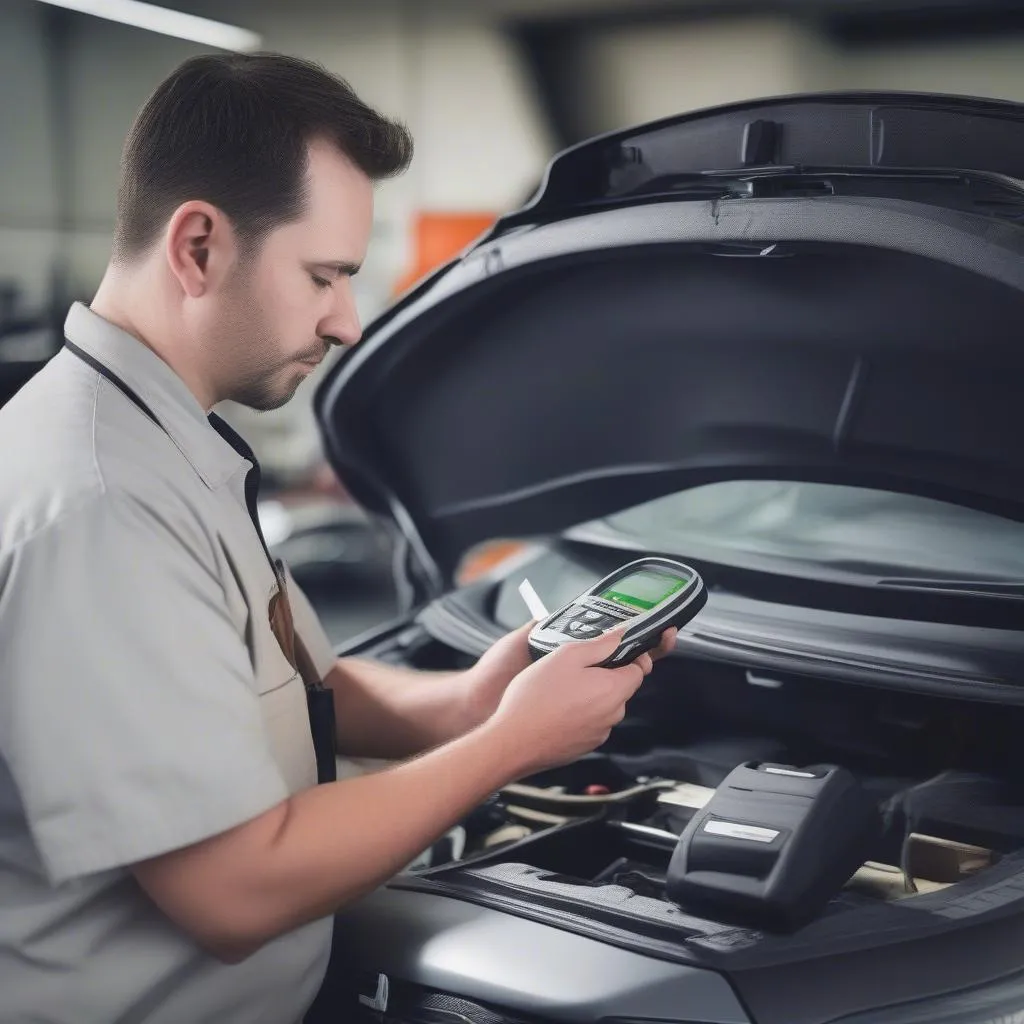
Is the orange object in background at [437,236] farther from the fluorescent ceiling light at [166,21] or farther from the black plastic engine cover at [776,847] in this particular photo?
the black plastic engine cover at [776,847]

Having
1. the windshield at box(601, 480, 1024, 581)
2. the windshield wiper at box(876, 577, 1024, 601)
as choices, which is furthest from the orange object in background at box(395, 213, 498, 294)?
the windshield wiper at box(876, 577, 1024, 601)

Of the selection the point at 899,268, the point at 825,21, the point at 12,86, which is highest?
the point at 825,21

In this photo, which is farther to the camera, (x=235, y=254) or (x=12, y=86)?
(x=12, y=86)

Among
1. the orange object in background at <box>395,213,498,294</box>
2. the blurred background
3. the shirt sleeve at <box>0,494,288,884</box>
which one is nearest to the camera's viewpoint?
the shirt sleeve at <box>0,494,288,884</box>

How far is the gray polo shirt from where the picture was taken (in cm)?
97

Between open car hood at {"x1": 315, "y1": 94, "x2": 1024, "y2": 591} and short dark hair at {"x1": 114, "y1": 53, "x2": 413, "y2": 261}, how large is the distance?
32cm

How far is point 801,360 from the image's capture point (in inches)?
58.9

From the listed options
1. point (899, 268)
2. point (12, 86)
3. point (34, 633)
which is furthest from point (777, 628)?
point (12, 86)

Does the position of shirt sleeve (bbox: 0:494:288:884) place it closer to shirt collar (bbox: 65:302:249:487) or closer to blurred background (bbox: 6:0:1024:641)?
shirt collar (bbox: 65:302:249:487)

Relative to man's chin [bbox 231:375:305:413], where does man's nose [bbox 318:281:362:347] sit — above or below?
above

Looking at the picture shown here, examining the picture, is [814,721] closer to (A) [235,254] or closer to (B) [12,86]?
(A) [235,254]

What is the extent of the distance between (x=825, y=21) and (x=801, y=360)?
5954 mm

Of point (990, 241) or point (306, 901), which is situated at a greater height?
point (990, 241)

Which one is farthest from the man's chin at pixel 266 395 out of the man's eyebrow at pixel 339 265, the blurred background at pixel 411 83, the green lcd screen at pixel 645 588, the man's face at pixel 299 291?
the blurred background at pixel 411 83
